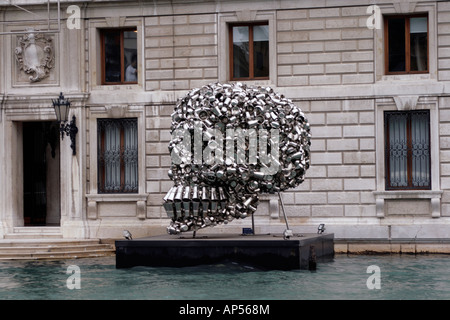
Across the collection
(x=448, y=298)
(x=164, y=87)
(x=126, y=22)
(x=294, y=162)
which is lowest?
(x=448, y=298)

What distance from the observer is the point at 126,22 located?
28.9 metres

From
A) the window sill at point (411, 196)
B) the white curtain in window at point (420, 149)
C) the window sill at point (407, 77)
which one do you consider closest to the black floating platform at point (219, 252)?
the window sill at point (411, 196)

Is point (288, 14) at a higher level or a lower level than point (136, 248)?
higher

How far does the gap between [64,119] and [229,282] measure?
10668mm

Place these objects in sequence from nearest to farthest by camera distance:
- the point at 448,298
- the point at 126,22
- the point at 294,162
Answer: the point at 448,298 → the point at 294,162 → the point at 126,22

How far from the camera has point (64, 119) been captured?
93.8 ft

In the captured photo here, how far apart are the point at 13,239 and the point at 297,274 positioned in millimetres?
10883

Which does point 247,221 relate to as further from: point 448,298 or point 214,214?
point 448,298

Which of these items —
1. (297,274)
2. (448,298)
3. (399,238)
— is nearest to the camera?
(448,298)

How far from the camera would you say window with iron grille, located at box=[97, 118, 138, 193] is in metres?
Answer: 29.0

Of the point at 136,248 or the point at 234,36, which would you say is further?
the point at 234,36

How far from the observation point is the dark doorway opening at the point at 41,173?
3097 centimetres
